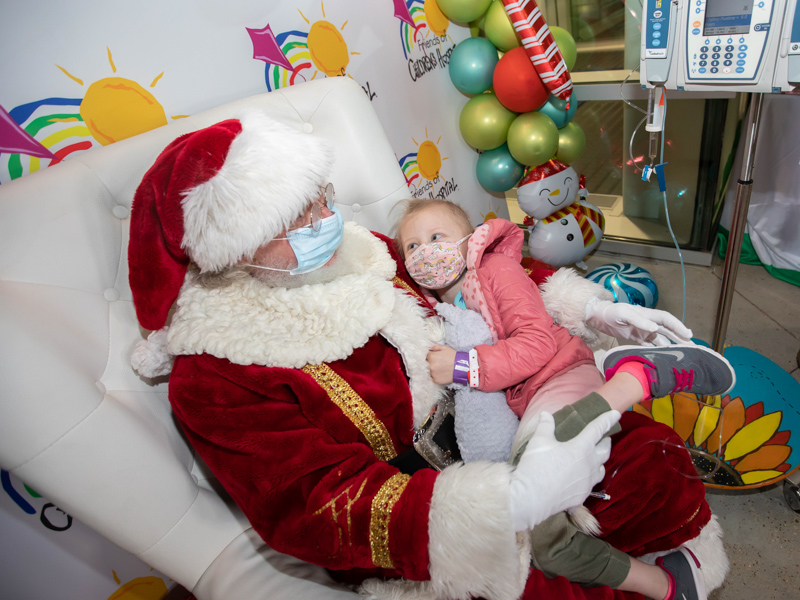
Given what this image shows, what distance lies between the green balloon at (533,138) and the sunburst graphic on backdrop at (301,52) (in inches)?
31.0

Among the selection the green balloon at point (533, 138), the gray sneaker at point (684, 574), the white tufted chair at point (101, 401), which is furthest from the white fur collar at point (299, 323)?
the green balloon at point (533, 138)

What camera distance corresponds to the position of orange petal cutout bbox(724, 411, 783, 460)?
152 centimetres

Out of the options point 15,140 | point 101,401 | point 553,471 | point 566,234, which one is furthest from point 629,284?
point 15,140

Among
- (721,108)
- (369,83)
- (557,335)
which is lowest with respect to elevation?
(557,335)

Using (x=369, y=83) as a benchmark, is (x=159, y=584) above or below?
below

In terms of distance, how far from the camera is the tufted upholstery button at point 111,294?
3.58 feet

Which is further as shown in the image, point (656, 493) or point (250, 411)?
point (656, 493)

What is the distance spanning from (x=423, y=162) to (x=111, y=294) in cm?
151

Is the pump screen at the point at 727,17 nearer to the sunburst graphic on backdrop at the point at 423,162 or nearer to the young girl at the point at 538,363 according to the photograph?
the young girl at the point at 538,363

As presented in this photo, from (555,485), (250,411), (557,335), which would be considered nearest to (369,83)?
(557,335)

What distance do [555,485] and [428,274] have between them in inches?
27.2

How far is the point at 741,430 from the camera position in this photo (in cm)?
156

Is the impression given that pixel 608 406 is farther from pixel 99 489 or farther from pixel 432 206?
pixel 99 489

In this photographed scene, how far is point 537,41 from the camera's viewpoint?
1971 millimetres
